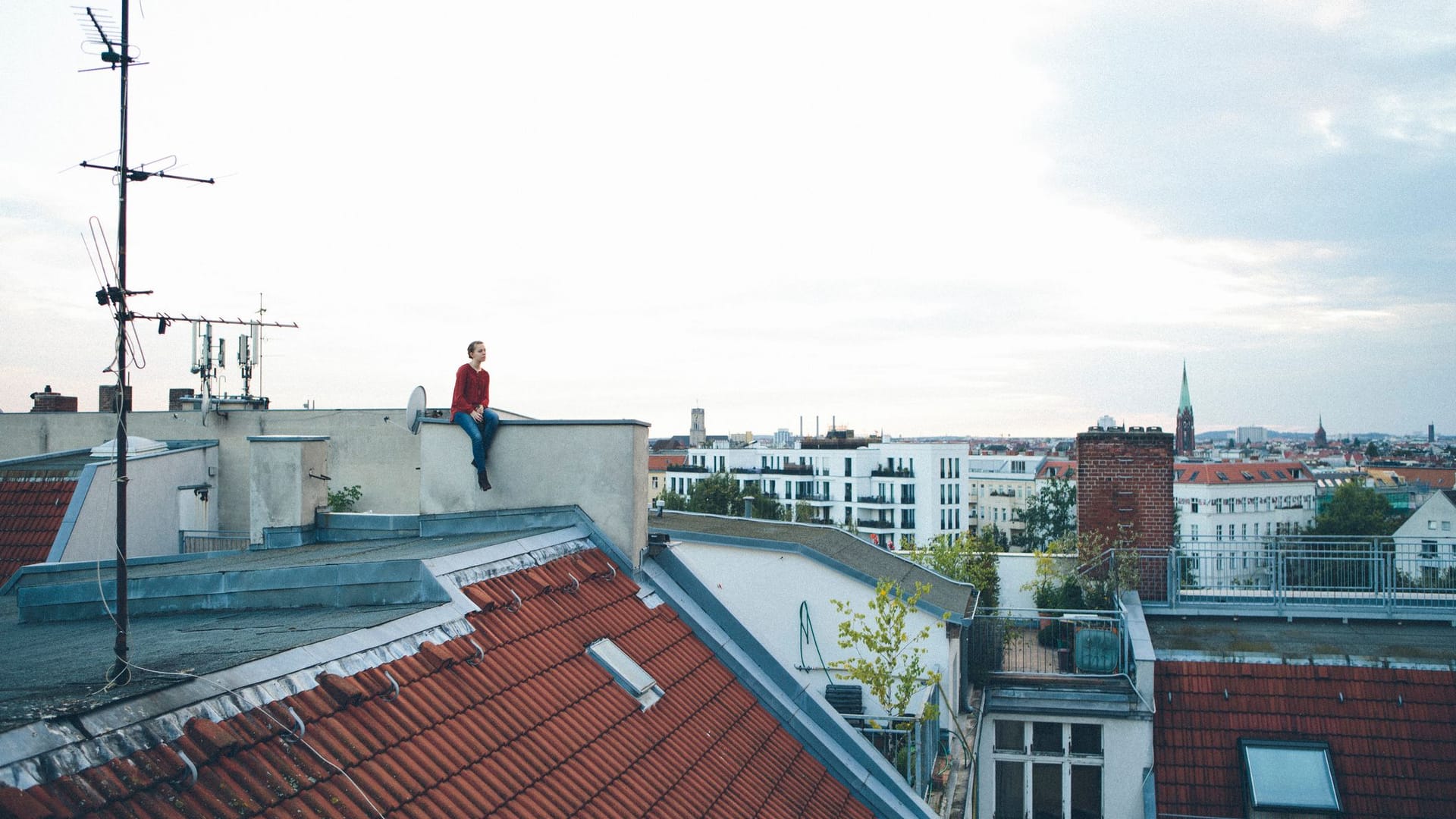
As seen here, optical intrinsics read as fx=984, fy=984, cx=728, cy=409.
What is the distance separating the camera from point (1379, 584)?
16703mm

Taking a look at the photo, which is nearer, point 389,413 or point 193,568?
point 193,568

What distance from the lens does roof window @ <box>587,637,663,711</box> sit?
6457mm

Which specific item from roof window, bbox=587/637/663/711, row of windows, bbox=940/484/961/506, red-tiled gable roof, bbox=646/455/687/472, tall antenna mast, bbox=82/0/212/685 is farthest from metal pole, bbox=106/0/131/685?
red-tiled gable roof, bbox=646/455/687/472

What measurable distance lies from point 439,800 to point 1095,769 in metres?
11.7

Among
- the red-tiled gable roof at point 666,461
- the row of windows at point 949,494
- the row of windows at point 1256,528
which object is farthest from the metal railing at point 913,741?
the row of windows at point 1256,528

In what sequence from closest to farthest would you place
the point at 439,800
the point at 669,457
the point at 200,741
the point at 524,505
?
the point at 200,741, the point at 439,800, the point at 524,505, the point at 669,457

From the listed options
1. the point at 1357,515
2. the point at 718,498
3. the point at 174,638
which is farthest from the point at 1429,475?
the point at 174,638

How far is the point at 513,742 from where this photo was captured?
514 cm

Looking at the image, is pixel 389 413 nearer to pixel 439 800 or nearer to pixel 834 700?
pixel 834 700

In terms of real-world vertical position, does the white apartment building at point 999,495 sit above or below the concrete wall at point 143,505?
below

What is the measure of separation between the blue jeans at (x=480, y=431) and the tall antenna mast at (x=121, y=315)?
336cm

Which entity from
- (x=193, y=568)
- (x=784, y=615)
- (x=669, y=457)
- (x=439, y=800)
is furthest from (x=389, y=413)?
(x=669, y=457)

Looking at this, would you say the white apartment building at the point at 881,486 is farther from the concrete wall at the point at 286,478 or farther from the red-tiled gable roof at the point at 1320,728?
the concrete wall at the point at 286,478

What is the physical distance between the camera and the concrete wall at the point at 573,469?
326 inches
